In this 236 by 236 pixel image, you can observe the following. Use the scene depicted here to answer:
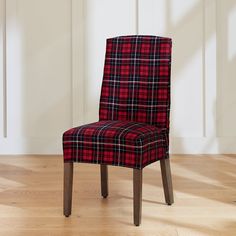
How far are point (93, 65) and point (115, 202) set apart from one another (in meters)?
1.75

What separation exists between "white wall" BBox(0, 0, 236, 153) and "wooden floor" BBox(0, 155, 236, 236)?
0.48 m

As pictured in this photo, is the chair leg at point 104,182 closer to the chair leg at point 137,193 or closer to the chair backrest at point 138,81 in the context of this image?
the chair backrest at point 138,81

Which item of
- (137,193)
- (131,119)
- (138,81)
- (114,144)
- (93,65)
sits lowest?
(137,193)

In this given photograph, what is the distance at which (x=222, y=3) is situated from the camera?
164 inches

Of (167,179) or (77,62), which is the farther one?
(77,62)

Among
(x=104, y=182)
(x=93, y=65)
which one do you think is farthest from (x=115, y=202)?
(x=93, y=65)

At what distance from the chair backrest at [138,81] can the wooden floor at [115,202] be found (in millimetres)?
451

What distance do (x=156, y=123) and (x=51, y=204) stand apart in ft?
2.25

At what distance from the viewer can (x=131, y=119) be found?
2.69 m

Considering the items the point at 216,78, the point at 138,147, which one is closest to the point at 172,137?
the point at 216,78

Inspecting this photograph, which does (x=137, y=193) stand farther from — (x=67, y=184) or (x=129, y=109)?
(x=129, y=109)

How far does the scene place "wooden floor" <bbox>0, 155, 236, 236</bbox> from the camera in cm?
228

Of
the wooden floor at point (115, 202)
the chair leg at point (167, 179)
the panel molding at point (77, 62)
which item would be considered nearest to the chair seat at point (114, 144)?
the chair leg at point (167, 179)

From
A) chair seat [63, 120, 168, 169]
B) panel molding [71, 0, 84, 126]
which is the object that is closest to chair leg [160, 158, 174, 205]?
chair seat [63, 120, 168, 169]
